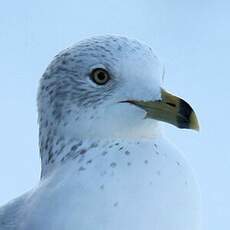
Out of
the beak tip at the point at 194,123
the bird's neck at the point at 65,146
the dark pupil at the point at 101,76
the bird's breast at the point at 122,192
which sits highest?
the dark pupil at the point at 101,76

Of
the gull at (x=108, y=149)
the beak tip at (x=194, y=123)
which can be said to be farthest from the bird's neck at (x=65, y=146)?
the beak tip at (x=194, y=123)

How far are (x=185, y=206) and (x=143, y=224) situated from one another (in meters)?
0.12

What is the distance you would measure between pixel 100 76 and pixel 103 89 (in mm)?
35

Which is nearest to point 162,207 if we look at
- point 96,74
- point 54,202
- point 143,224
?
point 143,224

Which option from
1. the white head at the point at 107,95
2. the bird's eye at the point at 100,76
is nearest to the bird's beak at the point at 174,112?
the white head at the point at 107,95

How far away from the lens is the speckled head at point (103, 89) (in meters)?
2.01

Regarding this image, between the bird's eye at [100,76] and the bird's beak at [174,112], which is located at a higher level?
the bird's eye at [100,76]

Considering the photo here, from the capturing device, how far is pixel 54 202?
1.91m

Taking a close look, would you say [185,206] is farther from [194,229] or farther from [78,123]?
[78,123]

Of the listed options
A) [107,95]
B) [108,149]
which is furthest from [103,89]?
[108,149]

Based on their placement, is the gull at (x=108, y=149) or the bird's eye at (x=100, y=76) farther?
the bird's eye at (x=100, y=76)

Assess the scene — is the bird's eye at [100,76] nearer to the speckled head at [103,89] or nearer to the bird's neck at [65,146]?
the speckled head at [103,89]

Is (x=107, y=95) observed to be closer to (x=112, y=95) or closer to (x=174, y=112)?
(x=112, y=95)

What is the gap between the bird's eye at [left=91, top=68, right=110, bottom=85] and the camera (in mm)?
2033
